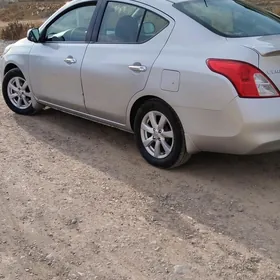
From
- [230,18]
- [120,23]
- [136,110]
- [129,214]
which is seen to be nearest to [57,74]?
[120,23]

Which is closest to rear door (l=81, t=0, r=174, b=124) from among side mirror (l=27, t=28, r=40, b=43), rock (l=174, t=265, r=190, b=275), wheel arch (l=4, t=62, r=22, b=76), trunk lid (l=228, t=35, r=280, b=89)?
trunk lid (l=228, t=35, r=280, b=89)

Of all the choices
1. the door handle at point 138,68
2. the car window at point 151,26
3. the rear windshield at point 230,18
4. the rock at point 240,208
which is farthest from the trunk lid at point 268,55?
the rock at point 240,208

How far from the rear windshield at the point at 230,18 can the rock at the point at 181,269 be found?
6.90 feet

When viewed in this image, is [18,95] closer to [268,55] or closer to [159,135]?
[159,135]

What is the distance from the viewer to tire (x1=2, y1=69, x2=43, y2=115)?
645cm

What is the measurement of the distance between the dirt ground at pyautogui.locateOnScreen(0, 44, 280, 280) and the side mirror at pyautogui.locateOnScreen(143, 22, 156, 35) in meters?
1.27

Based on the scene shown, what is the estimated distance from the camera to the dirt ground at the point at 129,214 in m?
3.30

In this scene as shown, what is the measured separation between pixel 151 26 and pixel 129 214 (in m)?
1.88

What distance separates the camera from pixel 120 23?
5.11 metres

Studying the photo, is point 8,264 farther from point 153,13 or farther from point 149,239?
point 153,13

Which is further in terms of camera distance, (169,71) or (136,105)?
(136,105)

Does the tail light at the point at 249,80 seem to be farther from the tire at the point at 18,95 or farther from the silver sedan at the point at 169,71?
the tire at the point at 18,95

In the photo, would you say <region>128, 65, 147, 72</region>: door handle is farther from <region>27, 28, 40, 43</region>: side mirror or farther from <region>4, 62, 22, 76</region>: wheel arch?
<region>4, 62, 22, 76</region>: wheel arch

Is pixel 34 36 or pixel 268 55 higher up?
pixel 34 36
